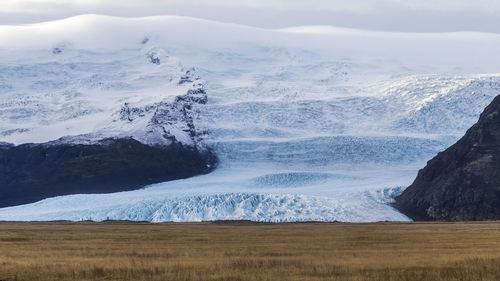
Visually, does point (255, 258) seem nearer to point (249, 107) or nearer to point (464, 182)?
point (464, 182)

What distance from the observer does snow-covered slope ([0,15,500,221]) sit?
255ft

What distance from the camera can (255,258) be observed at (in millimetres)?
29406

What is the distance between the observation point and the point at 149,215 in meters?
74.1

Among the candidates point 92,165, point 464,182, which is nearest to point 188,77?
point 92,165

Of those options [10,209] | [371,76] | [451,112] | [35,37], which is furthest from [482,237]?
[35,37]

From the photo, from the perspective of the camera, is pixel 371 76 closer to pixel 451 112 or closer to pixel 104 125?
pixel 451 112

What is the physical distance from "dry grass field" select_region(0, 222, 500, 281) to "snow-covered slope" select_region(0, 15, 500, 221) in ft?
110

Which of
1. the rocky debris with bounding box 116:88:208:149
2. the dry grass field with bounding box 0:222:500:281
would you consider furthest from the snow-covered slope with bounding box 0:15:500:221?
the dry grass field with bounding box 0:222:500:281

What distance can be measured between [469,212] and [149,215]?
25598 millimetres

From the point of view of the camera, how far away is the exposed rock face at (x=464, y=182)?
73.6m

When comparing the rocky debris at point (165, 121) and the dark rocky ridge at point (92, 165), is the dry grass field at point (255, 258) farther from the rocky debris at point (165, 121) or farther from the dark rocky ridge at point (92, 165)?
the rocky debris at point (165, 121)

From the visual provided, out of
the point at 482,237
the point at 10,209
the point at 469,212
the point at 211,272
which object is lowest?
the point at 10,209

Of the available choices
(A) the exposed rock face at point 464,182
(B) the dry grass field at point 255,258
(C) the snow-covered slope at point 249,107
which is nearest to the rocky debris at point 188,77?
(C) the snow-covered slope at point 249,107

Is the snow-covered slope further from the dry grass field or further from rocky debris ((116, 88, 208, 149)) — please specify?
the dry grass field
